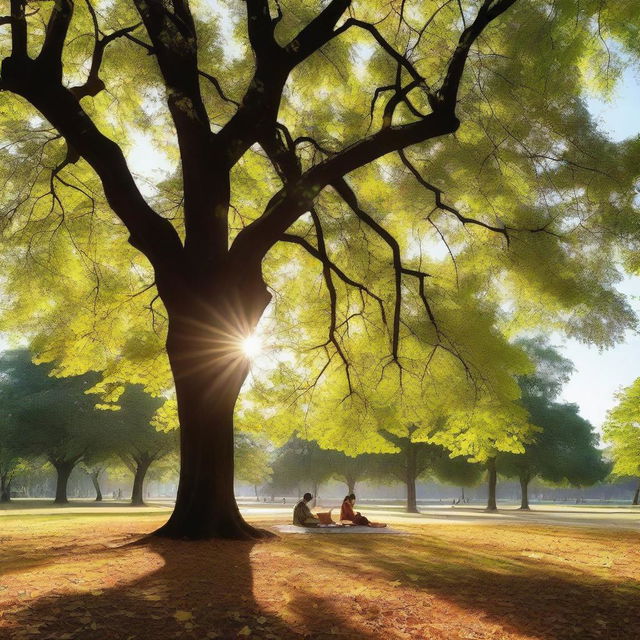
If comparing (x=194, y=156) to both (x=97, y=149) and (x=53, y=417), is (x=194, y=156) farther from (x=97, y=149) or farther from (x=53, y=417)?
(x=53, y=417)

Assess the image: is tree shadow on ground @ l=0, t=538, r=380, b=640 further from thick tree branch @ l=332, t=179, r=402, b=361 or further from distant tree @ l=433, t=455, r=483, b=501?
distant tree @ l=433, t=455, r=483, b=501

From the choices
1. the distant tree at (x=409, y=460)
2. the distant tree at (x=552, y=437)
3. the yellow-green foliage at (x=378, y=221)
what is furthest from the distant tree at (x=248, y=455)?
the yellow-green foliage at (x=378, y=221)

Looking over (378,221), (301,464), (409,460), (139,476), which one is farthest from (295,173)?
(301,464)

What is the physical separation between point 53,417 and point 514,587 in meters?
42.0

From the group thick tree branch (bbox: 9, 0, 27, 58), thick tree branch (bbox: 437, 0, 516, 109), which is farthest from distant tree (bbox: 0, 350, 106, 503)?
thick tree branch (bbox: 437, 0, 516, 109)

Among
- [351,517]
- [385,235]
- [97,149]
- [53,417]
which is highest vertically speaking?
[97,149]

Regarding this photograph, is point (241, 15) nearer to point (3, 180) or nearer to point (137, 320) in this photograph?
point (3, 180)

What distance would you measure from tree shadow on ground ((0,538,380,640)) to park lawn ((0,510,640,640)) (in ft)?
0.04

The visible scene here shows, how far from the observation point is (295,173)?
12.0 m

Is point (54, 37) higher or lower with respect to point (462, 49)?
higher

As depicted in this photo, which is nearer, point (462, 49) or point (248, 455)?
point (462, 49)

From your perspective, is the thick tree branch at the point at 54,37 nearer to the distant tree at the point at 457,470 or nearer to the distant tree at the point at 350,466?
the distant tree at the point at 457,470

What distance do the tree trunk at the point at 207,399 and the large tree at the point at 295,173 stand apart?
34 mm

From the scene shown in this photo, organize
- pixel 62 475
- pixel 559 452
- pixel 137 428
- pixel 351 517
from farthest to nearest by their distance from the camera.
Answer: pixel 559 452 < pixel 62 475 < pixel 137 428 < pixel 351 517
